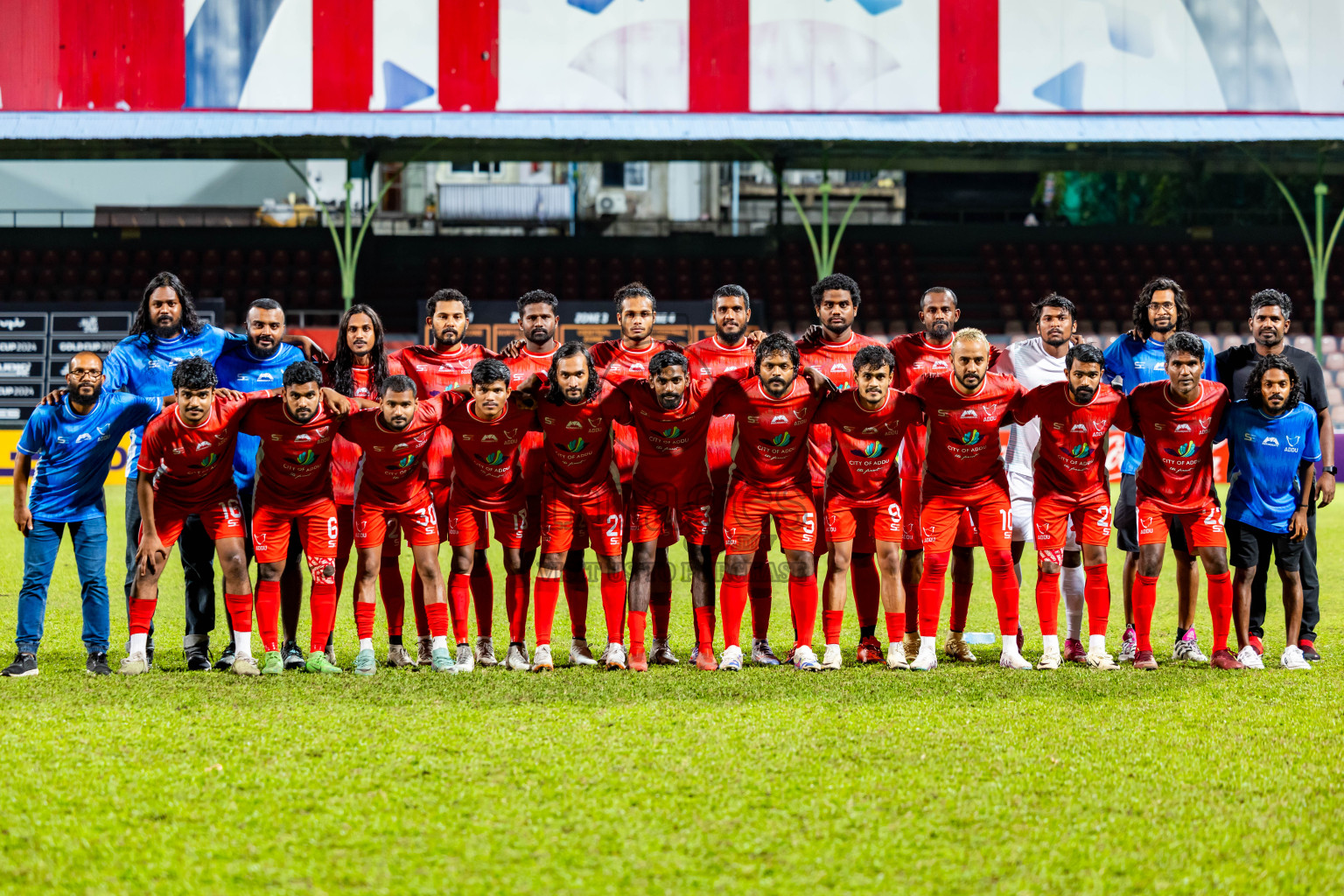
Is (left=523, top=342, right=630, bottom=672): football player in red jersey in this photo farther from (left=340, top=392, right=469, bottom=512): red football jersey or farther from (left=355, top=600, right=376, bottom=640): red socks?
(left=355, top=600, right=376, bottom=640): red socks

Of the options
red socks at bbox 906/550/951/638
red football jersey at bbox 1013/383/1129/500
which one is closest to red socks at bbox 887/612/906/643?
red socks at bbox 906/550/951/638

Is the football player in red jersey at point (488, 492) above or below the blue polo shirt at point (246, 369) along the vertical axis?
below

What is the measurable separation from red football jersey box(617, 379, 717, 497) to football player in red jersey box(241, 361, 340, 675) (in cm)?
150

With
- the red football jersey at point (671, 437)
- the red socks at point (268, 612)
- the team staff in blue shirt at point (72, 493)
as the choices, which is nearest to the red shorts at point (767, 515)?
the red football jersey at point (671, 437)

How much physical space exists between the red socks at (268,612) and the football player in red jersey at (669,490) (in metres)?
1.74

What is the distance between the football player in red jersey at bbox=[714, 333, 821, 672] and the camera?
20.9ft

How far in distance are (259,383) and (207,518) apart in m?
0.86

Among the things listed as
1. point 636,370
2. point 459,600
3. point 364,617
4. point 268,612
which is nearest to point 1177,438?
point 636,370

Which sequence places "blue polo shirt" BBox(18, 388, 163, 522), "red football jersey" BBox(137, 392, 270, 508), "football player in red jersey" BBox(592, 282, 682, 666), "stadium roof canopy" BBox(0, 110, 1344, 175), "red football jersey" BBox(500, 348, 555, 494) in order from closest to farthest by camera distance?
1. "red football jersey" BBox(137, 392, 270, 508)
2. "blue polo shirt" BBox(18, 388, 163, 522)
3. "red football jersey" BBox(500, 348, 555, 494)
4. "football player in red jersey" BBox(592, 282, 682, 666)
5. "stadium roof canopy" BBox(0, 110, 1344, 175)

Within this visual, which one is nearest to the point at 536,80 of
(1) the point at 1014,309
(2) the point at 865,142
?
(2) the point at 865,142

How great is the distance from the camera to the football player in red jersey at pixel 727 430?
6.67 metres

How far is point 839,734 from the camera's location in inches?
193

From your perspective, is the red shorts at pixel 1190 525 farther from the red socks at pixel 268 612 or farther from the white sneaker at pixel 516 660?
the red socks at pixel 268 612

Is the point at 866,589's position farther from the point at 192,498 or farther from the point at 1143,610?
the point at 192,498
